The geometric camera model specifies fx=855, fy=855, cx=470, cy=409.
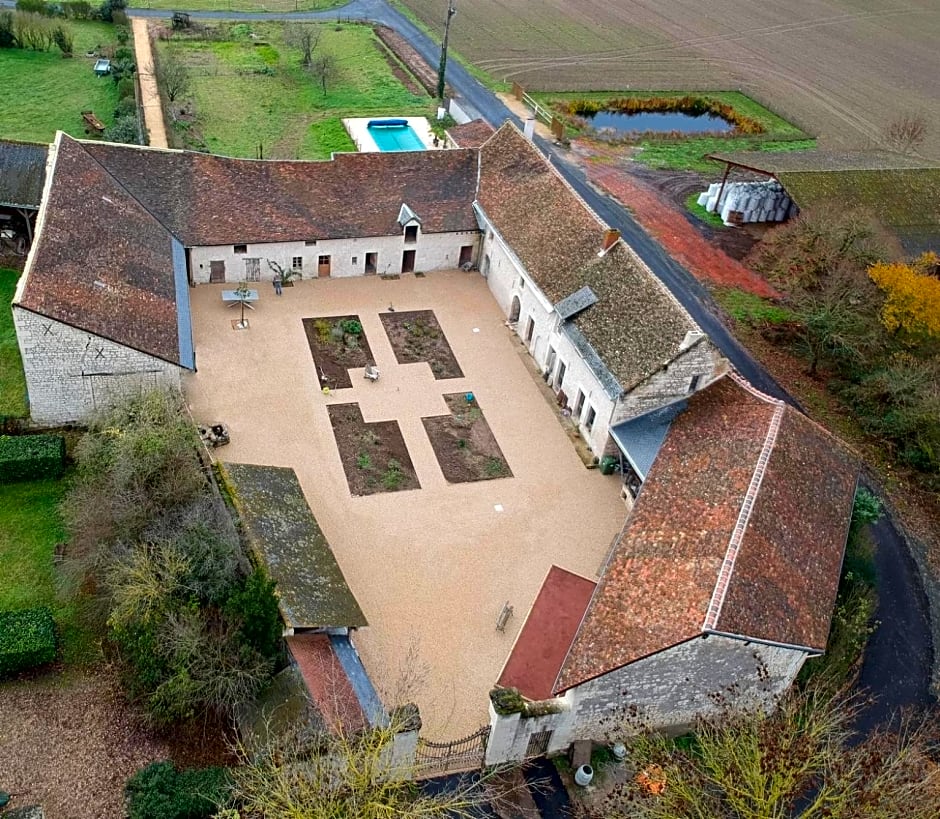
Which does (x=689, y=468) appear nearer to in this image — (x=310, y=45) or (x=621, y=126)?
(x=621, y=126)

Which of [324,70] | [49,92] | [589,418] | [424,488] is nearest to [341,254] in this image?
[424,488]

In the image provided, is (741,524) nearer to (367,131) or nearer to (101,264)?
(101,264)

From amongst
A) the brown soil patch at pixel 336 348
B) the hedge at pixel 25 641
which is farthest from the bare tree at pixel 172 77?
the hedge at pixel 25 641

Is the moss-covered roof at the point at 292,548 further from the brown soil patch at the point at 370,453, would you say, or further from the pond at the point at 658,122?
the pond at the point at 658,122

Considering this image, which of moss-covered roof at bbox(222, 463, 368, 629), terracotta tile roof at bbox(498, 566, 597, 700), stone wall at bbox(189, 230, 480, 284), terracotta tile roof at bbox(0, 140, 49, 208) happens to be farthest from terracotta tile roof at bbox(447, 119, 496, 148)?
terracotta tile roof at bbox(498, 566, 597, 700)

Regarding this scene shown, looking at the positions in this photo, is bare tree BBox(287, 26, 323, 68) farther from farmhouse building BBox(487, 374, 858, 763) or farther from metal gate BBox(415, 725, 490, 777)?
metal gate BBox(415, 725, 490, 777)
